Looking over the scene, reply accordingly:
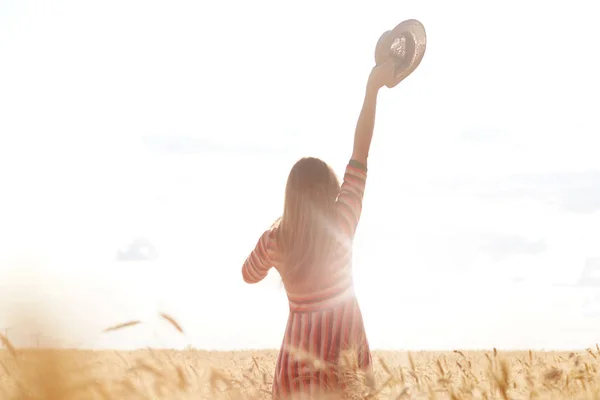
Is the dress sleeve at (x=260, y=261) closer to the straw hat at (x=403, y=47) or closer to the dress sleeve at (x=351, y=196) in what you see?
the dress sleeve at (x=351, y=196)

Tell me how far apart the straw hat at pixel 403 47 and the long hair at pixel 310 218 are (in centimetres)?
116

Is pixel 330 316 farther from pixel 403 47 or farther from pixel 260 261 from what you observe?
pixel 403 47

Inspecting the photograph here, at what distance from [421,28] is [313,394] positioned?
2.73 metres

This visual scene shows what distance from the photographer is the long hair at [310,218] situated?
3.83m

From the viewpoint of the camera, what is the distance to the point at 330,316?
3.90 m

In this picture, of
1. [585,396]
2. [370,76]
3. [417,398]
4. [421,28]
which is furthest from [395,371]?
[421,28]

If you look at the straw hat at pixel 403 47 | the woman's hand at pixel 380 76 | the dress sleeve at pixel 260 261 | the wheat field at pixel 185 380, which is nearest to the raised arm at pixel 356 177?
the woman's hand at pixel 380 76

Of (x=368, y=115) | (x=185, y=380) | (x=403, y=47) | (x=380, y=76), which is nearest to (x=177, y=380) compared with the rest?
(x=185, y=380)

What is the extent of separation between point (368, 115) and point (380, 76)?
0.43 m

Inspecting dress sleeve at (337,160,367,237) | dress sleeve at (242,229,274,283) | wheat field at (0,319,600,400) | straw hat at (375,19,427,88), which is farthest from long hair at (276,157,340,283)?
straw hat at (375,19,427,88)

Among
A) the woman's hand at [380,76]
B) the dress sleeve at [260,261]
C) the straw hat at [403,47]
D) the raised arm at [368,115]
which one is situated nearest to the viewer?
the raised arm at [368,115]

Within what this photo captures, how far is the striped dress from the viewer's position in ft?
12.7

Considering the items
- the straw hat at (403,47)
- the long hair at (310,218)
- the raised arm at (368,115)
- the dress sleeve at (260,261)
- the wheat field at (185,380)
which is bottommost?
the wheat field at (185,380)

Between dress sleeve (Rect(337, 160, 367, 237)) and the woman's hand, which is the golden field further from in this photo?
the woman's hand
